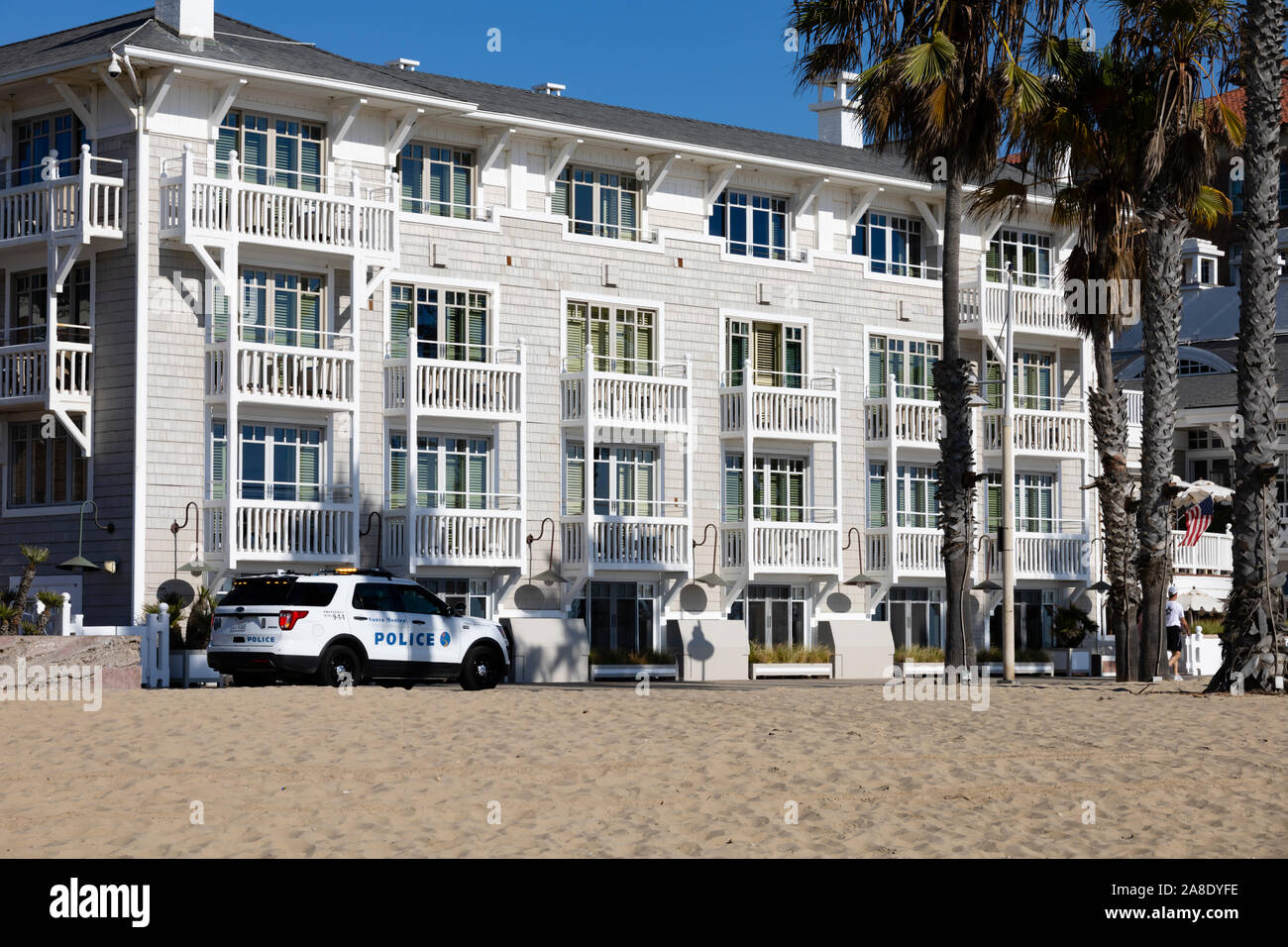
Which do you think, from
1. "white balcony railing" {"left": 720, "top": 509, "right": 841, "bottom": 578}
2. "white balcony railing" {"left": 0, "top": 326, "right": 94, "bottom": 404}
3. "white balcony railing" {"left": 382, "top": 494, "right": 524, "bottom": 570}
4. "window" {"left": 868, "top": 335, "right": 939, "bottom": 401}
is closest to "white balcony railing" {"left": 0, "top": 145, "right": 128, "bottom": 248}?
"white balcony railing" {"left": 0, "top": 326, "right": 94, "bottom": 404}

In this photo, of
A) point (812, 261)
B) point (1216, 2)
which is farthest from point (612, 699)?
point (812, 261)

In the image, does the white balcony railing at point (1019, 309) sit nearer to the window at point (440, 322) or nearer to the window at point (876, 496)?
the window at point (876, 496)

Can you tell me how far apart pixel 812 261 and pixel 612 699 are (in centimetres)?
2113

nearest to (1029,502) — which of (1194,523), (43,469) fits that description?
(1194,523)

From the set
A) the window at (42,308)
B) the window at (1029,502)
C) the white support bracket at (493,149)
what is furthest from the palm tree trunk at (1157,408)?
the window at (42,308)

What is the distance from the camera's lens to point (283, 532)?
114 feet

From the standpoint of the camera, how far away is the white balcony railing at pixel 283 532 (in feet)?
112

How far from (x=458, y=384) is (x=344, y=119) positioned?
216 inches

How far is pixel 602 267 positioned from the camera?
4097 cm

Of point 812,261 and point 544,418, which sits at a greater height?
point 812,261

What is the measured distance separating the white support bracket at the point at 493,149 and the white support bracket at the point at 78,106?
7.74 metres
